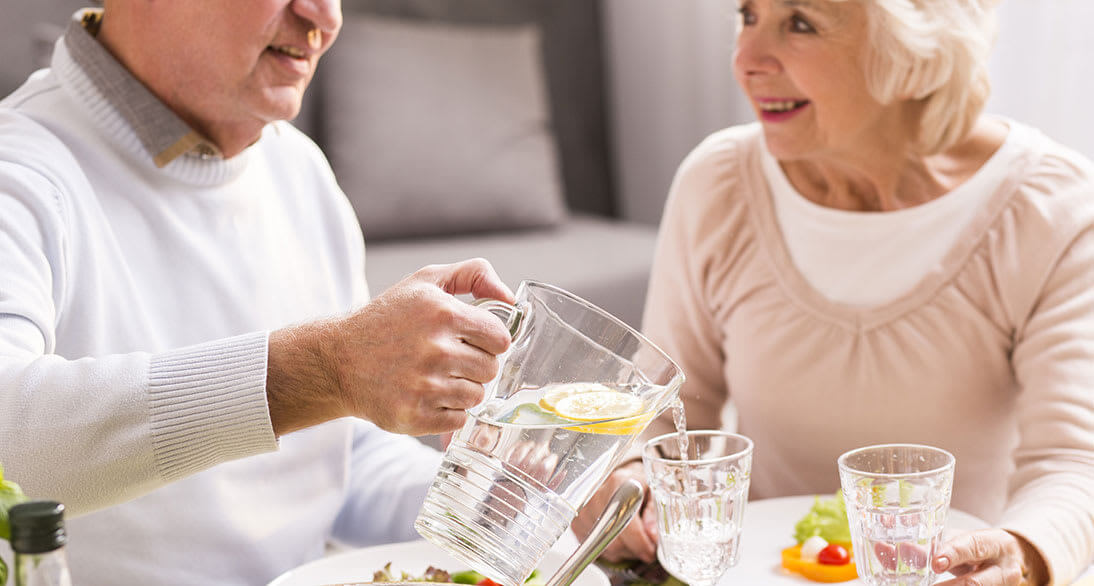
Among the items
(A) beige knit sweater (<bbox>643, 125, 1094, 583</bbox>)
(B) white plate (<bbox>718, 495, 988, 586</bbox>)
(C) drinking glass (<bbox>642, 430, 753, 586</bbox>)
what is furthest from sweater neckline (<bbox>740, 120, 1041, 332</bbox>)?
(C) drinking glass (<bbox>642, 430, 753, 586</bbox>)

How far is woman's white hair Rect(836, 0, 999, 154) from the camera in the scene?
5.32 ft

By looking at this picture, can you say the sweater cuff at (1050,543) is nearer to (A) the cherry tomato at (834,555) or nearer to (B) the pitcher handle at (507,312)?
(A) the cherry tomato at (834,555)

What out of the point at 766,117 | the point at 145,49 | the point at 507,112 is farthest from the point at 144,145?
the point at 507,112

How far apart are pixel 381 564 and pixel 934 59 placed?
1.07 metres

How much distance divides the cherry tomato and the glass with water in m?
0.31

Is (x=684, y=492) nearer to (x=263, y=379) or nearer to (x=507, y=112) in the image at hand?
(x=263, y=379)

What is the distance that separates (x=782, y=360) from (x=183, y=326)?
864 mm

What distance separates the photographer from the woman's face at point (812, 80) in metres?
1.66

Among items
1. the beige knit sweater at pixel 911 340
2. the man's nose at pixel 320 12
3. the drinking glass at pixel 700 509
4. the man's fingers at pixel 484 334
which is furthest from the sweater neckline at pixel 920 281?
the man's fingers at pixel 484 334

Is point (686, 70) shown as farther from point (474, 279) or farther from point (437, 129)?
point (474, 279)

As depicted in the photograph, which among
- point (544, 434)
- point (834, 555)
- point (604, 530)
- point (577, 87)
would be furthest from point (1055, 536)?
point (577, 87)

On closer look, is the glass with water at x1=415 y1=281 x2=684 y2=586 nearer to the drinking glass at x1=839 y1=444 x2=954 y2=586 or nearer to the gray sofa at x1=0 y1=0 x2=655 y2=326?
the drinking glass at x1=839 y1=444 x2=954 y2=586

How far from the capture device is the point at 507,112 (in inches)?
147

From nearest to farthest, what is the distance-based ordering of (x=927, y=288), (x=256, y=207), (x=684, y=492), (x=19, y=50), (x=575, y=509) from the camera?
(x=575, y=509) < (x=684, y=492) < (x=256, y=207) < (x=927, y=288) < (x=19, y=50)
